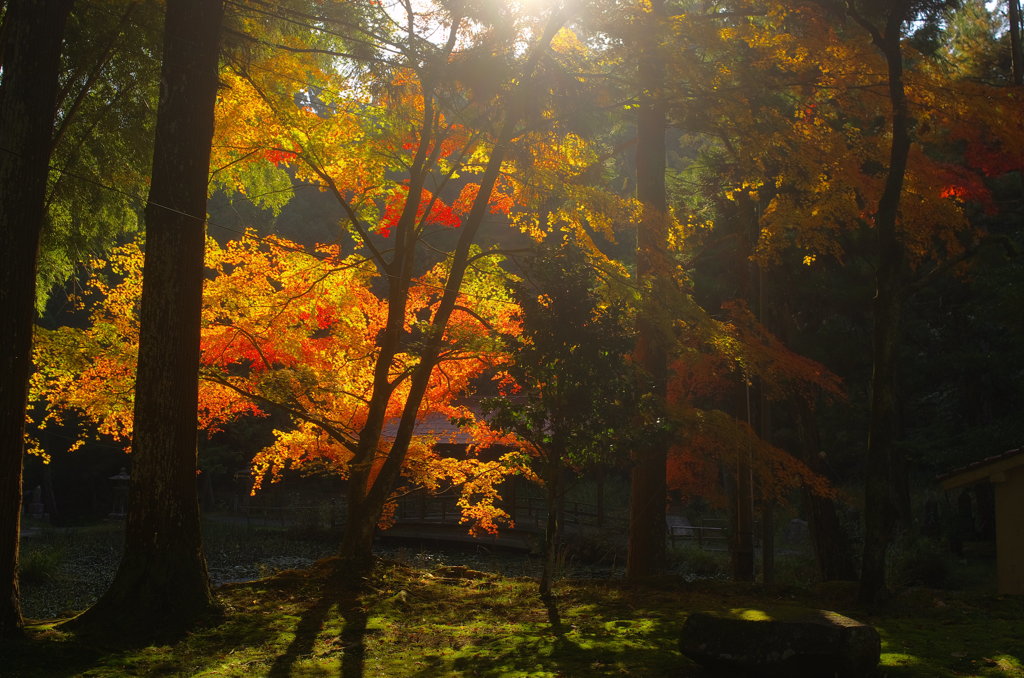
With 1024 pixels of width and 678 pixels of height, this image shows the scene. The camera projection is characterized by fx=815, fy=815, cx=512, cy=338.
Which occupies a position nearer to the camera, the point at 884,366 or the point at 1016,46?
the point at 884,366

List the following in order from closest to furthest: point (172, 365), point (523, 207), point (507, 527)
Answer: point (172, 365) → point (523, 207) → point (507, 527)

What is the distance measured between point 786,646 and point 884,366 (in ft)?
14.0

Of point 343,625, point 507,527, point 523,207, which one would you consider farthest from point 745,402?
point 343,625

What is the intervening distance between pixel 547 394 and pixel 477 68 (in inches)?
158

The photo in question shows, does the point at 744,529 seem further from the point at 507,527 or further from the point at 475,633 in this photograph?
the point at 507,527

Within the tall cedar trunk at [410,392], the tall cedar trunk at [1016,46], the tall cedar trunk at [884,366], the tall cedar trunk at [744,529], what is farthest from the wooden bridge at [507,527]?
the tall cedar trunk at [1016,46]

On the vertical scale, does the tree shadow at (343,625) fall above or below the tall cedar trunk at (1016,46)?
below

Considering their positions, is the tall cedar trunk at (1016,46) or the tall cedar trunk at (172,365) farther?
the tall cedar trunk at (1016,46)

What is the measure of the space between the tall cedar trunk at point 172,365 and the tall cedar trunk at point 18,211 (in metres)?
0.87

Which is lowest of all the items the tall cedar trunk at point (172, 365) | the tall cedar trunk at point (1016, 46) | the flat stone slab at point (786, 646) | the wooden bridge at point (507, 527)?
the wooden bridge at point (507, 527)

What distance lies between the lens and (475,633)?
25.1ft

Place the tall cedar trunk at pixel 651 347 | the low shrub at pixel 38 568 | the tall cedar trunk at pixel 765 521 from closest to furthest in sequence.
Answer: the tall cedar trunk at pixel 651 347, the tall cedar trunk at pixel 765 521, the low shrub at pixel 38 568

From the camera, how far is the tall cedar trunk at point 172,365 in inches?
277

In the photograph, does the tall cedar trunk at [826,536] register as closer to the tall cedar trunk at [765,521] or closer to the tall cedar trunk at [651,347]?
the tall cedar trunk at [765,521]
